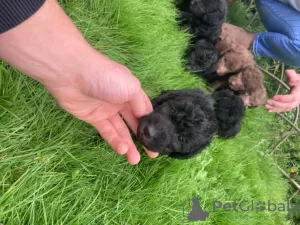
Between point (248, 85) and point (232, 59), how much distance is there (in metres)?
0.25

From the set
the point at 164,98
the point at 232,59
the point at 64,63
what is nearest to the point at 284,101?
the point at 232,59

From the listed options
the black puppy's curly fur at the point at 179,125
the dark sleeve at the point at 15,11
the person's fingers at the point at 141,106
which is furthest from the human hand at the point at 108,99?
the dark sleeve at the point at 15,11

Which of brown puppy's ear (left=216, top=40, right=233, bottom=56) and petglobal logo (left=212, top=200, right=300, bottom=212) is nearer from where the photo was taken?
petglobal logo (left=212, top=200, right=300, bottom=212)

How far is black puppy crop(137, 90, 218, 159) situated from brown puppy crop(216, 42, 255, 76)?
99 centimetres

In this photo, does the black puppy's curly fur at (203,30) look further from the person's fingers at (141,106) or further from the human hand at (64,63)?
the human hand at (64,63)

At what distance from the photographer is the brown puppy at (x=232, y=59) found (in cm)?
291

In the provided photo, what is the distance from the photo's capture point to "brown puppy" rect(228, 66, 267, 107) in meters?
2.87

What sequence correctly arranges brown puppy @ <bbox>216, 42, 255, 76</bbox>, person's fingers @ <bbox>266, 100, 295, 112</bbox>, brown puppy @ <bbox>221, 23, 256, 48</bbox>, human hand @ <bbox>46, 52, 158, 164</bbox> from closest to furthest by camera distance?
human hand @ <bbox>46, 52, 158, 164</bbox> → person's fingers @ <bbox>266, 100, 295, 112</bbox> → brown puppy @ <bbox>216, 42, 255, 76</bbox> → brown puppy @ <bbox>221, 23, 256, 48</bbox>

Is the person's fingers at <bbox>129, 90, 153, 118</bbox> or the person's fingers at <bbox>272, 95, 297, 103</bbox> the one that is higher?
the person's fingers at <bbox>129, 90, 153, 118</bbox>

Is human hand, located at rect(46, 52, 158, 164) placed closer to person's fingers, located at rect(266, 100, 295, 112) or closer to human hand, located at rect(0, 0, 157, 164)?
human hand, located at rect(0, 0, 157, 164)

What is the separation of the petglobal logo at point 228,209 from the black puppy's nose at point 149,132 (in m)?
0.79

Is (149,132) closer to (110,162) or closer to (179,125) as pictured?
(179,125)

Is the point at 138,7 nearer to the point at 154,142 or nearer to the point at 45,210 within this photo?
the point at 154,142

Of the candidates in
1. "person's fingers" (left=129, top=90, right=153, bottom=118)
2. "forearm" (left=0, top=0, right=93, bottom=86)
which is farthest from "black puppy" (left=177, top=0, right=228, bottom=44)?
"forearm" (left=0, top=0, right=93, bottom=86)
